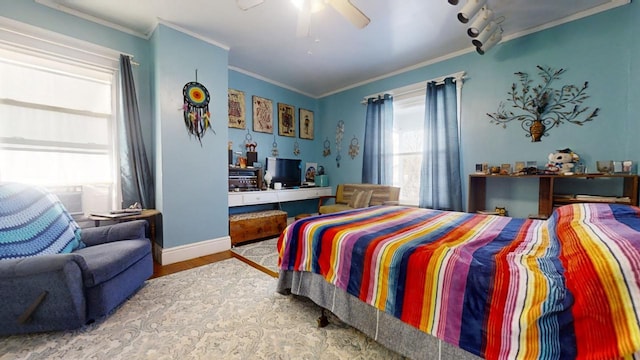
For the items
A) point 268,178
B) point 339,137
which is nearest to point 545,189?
point 339,137

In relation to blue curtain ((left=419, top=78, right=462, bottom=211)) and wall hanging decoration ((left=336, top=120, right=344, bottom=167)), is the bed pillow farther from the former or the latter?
wall hanging decoration ((left=336, top=120, right=344, bottom=167))

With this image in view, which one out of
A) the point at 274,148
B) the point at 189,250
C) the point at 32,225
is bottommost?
the point at 189,250

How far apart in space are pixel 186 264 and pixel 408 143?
11.9 feet

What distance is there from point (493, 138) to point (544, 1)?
1.44m

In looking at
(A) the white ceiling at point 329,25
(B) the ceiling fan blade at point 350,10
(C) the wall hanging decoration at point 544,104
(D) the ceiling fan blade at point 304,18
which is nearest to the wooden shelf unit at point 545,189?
(C) the wall hanging decoration at point 544,104

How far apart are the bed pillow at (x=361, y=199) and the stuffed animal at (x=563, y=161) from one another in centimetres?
221

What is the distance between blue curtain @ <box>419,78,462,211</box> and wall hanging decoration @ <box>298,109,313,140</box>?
234cm

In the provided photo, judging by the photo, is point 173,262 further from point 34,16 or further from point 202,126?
point 34,16

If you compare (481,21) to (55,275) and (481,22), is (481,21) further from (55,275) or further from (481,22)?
(55,275)

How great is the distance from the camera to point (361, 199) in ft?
13.2

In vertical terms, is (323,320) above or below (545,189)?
below

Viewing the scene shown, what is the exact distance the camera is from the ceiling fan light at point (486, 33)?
2514 mm

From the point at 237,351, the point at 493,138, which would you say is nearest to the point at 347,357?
the point at 237,351

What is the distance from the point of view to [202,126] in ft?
9.92
